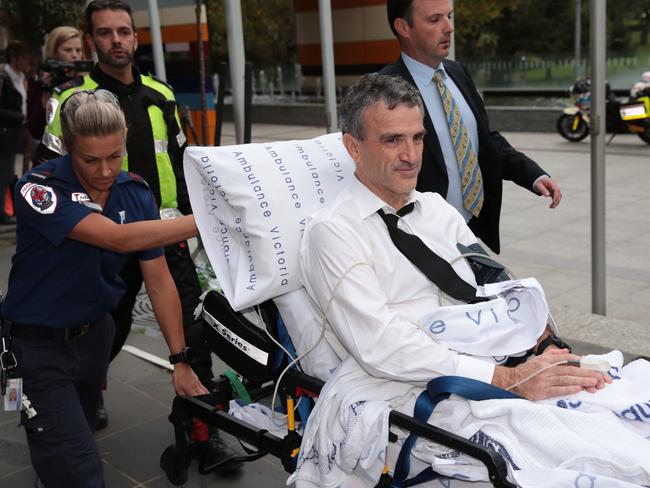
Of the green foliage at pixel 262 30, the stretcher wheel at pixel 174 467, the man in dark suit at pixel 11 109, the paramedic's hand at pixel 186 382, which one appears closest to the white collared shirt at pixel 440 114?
the paramedic's hand at pixel 186 382

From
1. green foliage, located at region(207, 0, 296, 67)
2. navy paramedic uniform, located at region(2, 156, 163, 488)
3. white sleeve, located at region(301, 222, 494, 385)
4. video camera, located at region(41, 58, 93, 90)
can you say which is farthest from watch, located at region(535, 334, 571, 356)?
green foliage, located at region(207, 0, 296, 67)

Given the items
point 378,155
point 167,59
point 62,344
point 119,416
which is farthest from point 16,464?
point 167,59

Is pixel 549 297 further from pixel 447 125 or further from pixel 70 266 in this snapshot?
pixel 70 266

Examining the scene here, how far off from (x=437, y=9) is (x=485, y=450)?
215 cm

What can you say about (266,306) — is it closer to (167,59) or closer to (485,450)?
(485,450)

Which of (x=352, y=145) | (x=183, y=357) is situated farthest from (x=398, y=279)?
(x=183, y=357)

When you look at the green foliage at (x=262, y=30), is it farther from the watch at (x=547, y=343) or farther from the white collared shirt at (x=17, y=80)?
the watch at (x=547, y=343)

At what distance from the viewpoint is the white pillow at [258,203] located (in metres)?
2.96

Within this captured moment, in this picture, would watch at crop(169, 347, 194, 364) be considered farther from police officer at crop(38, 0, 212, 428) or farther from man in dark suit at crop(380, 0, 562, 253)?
man in dark suit at crop(380, 0, 562, 253)

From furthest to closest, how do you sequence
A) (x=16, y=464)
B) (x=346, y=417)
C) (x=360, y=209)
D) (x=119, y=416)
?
(x=119, y=416)
(x=16, y=464)
(x=360, y=209)
(x=346, y=417)

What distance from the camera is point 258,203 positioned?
118 inches

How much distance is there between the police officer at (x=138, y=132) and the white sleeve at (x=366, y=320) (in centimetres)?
138

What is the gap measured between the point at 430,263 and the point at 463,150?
3.58ft

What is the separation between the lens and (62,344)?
3021 mm
